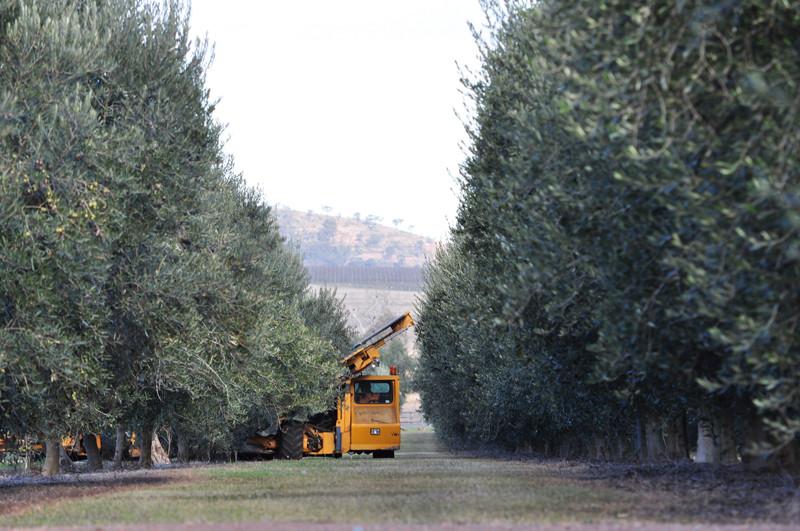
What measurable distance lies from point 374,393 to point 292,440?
452 centimetres

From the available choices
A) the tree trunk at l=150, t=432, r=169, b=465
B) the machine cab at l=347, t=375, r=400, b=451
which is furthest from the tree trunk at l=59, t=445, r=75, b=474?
the machine cab at l=347, t=375, r=400, b=451

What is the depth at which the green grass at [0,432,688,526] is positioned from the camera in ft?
55.1

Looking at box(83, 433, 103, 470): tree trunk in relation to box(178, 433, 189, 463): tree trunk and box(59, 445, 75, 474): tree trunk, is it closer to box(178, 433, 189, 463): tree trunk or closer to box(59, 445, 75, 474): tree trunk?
box(59, 445, 75, 474): tree trunk

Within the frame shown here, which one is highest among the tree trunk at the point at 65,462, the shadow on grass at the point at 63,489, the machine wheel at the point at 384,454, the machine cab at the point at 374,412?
the machine cab at the point at 374,412

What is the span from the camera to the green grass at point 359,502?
16.8 metres

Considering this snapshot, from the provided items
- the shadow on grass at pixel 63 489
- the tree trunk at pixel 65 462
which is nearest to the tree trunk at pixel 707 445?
the shadow on grass at pixel 63 489

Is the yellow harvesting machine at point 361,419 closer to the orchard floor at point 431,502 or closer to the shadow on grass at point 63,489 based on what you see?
the shadow on grass at point 63,489

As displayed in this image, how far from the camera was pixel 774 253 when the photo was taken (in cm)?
1520

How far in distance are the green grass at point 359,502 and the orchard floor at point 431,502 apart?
2 cm

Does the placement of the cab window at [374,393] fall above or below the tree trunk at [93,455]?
above

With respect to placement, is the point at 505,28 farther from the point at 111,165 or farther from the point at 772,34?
the point at 772,34

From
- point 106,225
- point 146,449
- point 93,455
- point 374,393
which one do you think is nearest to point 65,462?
point 93,455

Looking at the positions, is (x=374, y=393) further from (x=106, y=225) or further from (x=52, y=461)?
(x=106, y=225)

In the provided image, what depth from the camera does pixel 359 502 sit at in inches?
781
